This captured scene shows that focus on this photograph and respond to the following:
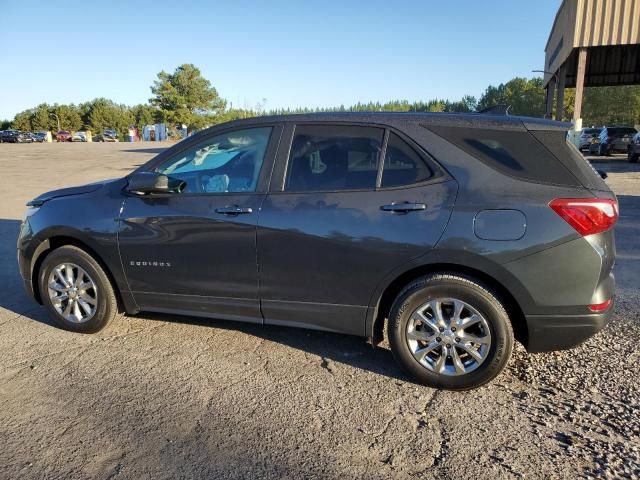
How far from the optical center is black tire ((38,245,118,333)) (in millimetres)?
3896

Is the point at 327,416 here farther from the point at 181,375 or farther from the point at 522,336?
the point at 522,336

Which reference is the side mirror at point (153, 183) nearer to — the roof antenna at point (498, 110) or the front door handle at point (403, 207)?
the front door handle at point (403, 207)

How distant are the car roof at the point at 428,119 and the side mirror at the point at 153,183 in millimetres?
611

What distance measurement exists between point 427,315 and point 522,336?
0.62 m

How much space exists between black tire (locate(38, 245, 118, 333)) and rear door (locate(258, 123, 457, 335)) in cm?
140

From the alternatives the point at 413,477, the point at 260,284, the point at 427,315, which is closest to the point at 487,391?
the point at 427,315

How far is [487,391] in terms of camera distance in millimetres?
3086

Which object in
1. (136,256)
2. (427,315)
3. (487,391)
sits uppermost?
(136,256)

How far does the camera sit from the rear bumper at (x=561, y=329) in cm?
288

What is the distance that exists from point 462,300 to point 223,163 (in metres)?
2.06

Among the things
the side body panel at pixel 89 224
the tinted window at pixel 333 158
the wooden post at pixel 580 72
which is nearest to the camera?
the tinted window at pixel 333 158

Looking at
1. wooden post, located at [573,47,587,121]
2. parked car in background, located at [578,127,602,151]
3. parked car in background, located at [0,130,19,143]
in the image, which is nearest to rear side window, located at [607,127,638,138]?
parked car in background, located at [578,127,602,151]

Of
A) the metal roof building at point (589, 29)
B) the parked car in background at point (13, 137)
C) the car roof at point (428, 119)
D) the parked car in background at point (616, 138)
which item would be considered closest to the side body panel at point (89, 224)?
the car roof at point (428, 119)

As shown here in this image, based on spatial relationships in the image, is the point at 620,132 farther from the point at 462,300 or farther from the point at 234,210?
the point at 234,210
